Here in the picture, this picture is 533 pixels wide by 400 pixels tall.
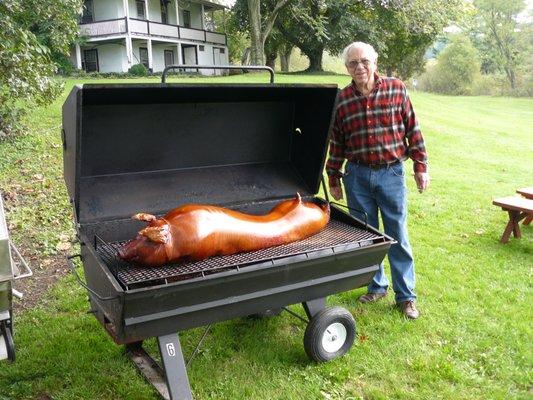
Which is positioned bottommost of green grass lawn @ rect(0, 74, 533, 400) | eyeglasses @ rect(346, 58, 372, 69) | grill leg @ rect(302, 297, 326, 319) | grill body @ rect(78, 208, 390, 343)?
green grass lawn @ rect(0, 74, 533, 400)

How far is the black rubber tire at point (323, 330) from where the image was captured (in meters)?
3.11

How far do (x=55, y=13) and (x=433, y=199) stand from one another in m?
6.80

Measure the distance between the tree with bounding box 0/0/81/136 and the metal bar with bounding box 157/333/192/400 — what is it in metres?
5.06

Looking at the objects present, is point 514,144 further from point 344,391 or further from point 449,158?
point 344,391

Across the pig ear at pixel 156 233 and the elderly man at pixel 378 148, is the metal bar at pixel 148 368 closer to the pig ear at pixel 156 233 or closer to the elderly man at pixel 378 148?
the pig ear at pixel 156 233

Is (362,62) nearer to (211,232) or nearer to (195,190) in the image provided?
(195,190)

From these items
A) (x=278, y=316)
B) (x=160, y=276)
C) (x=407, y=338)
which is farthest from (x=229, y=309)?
(x=407, y=338)

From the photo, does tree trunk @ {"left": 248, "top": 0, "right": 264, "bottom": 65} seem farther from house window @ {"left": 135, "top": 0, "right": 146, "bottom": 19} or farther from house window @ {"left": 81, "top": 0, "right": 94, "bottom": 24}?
house window @ {"left": 81, "top": 0, "right": 94, "bottom": 24}

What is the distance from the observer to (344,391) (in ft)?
10.1

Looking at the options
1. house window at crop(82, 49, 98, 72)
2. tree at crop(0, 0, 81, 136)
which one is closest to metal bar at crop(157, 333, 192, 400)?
tree at crop(0, 0, 81, 136)

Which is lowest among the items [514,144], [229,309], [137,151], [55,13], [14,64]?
[514,144]

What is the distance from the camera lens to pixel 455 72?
37.2 metres

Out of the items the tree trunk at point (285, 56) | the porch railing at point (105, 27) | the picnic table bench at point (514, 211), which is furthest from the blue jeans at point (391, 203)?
the tree trunk at point (285, 56)

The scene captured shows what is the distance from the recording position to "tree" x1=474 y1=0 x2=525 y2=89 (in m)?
43.4
